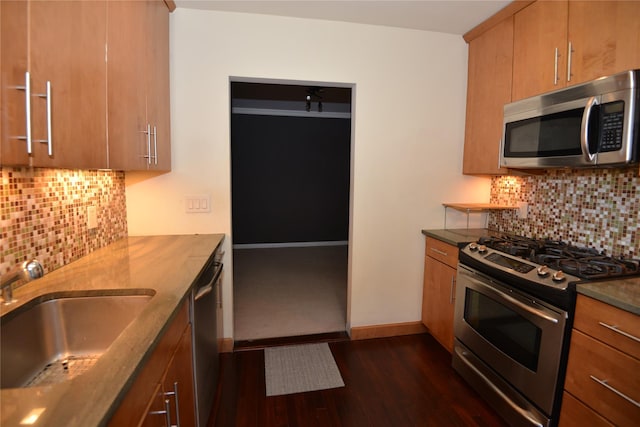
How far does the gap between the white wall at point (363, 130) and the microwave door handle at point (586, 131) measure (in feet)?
3.89

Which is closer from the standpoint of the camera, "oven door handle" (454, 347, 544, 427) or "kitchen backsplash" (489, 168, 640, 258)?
"oven door handle" (454, 347, 544, 427)

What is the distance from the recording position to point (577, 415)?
1438 mm

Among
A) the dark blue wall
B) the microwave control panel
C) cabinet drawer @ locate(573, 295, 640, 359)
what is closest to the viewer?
cabinet drawer @ locate(573, 295, 640, 359)

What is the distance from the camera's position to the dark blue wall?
19.1ft

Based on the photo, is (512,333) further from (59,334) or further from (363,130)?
(59,334)

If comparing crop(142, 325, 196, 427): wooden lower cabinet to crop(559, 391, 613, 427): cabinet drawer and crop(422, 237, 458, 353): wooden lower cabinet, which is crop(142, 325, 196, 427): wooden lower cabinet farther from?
crop(422, 237, 458, 353): wooden lower cabinet

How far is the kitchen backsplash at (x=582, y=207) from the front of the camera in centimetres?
178

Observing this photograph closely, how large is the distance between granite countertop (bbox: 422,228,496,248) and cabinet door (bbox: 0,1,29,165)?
238 centimetres

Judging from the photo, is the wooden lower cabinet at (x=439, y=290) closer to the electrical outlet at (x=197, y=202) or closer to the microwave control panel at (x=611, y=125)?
the microwave control panel at (x=611, y=125)

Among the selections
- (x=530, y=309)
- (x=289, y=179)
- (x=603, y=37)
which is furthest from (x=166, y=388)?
(x=289, y=179)

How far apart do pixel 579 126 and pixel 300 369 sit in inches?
89.6

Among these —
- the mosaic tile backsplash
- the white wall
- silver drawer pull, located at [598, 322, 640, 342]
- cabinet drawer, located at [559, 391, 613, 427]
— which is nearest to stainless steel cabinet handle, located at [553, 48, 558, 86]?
the white wall

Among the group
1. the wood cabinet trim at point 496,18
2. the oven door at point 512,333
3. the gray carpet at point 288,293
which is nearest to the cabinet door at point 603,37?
the wood cabinet trim at point 496,18

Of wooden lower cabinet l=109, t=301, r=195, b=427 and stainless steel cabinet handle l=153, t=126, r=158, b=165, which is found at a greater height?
stainless steel cabinet handle l=153, t=126, r=158, b=165
